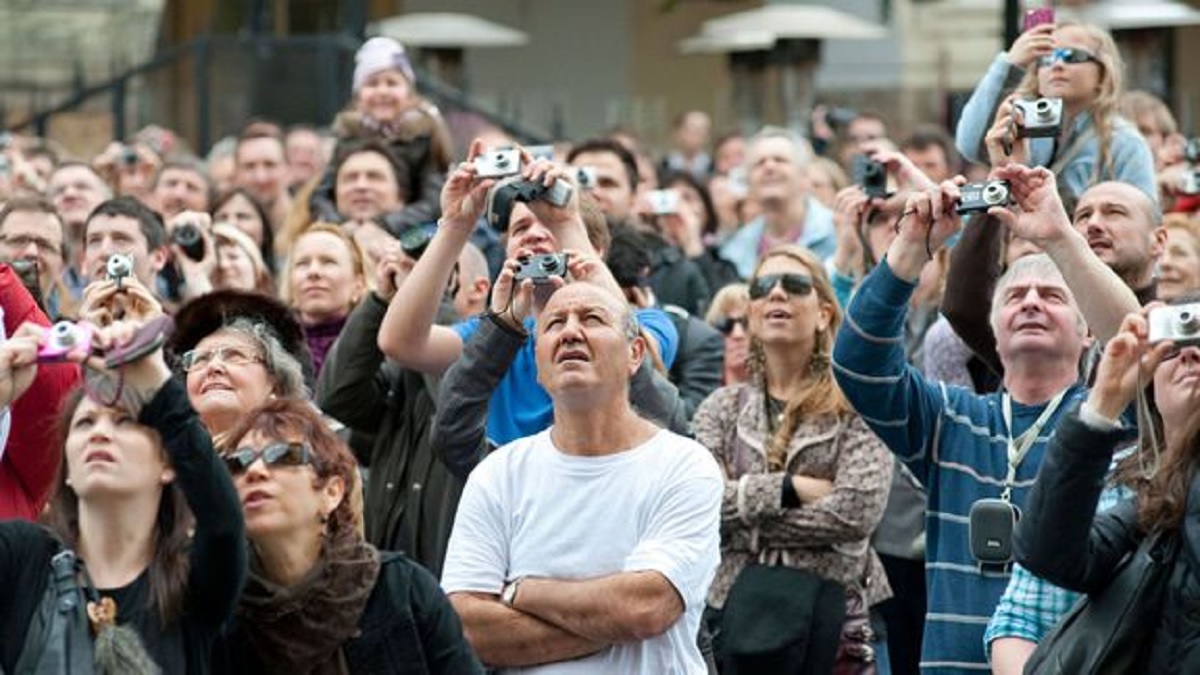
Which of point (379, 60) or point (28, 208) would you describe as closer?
point (28, 208)

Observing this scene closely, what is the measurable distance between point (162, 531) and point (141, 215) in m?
4.28

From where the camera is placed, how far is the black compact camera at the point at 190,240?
1099 centimetres

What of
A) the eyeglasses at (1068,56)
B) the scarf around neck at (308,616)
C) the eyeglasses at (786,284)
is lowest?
the scarf around neck at (308,616)

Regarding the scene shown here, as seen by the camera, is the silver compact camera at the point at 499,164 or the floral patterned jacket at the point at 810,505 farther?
the floral patterned jacket at the point at 810,505

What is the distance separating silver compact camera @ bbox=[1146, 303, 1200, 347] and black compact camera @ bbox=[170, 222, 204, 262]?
521cm

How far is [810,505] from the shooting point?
30.4ft

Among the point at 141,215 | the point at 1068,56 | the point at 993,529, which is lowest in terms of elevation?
the point at 993,529

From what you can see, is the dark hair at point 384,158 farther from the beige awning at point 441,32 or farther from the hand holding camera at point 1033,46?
the beige awning at point 441,32

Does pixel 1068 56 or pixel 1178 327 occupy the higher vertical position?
pixel 1068 56

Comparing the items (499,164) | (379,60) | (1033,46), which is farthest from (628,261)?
(379,60)

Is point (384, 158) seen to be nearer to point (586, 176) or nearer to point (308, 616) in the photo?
point (586, 176)

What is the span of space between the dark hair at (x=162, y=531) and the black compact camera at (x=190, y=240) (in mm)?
4299

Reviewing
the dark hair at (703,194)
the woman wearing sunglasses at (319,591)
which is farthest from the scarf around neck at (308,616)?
the dark hair at (703,194)

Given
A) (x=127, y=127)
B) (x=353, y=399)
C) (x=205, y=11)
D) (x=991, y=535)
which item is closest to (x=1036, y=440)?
(x=991, y=535)
